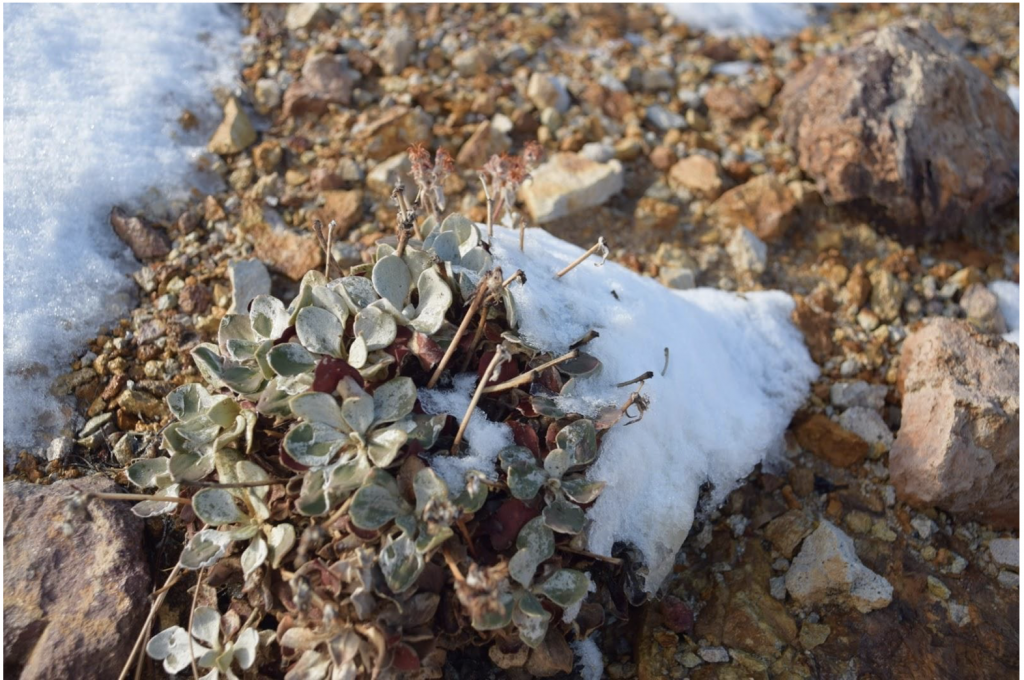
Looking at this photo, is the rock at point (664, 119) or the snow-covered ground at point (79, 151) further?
the rock at point (664, 119)

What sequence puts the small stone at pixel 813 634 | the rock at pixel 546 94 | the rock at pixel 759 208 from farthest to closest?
the rock at pixel 546 94 < the rock at pixel 759 208 < the small stone at pixel 813 634

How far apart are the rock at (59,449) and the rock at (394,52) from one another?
247cm

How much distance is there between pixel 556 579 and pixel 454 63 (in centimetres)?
304

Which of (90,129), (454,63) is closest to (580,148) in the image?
(454,63)

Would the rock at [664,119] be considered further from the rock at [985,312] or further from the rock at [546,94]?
the rock at [985,312]

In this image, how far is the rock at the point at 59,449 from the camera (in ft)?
8.02

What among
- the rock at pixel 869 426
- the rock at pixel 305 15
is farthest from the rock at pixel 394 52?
the rock at pixel 869 426

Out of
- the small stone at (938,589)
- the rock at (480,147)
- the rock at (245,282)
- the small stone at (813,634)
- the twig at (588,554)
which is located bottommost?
the small stone at (938,589)

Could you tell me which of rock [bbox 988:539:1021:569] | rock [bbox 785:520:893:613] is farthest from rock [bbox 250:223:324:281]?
rock [bbox 988:539:1021:569]

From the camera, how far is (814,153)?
3.63 metres

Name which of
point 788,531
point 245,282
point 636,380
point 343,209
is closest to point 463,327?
point 636,380

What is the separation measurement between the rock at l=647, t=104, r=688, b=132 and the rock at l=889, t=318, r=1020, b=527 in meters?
1.79

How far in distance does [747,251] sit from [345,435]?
2.22 metres

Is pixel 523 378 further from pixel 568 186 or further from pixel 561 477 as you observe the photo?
pixel 568 186
